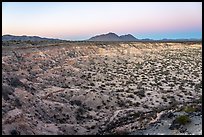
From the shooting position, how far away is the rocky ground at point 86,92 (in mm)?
26391

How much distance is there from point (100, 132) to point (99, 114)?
18.8 ft

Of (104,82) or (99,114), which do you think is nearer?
(99,114)

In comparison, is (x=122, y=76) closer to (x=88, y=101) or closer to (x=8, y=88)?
(x=88, y=101)

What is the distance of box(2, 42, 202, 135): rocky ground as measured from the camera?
86.6ft

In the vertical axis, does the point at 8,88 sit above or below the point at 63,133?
above

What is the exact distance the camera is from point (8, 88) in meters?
29.9

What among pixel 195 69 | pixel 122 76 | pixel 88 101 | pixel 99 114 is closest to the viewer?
pixel 99 114

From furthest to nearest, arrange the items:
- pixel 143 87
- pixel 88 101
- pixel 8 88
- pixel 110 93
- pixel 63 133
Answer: pixel 143 87 < pixel 110 93 < pixel 88 101 < pixel 8 88 < pixel 63 133

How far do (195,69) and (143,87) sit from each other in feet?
70.8

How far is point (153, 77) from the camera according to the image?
53531 millimetres

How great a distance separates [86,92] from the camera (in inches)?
1495

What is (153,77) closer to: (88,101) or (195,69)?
(195,69)

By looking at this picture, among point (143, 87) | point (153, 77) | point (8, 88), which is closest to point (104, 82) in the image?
point (143, 87)

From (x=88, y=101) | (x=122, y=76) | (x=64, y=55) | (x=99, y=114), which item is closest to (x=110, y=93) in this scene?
(x=88, y=101)
